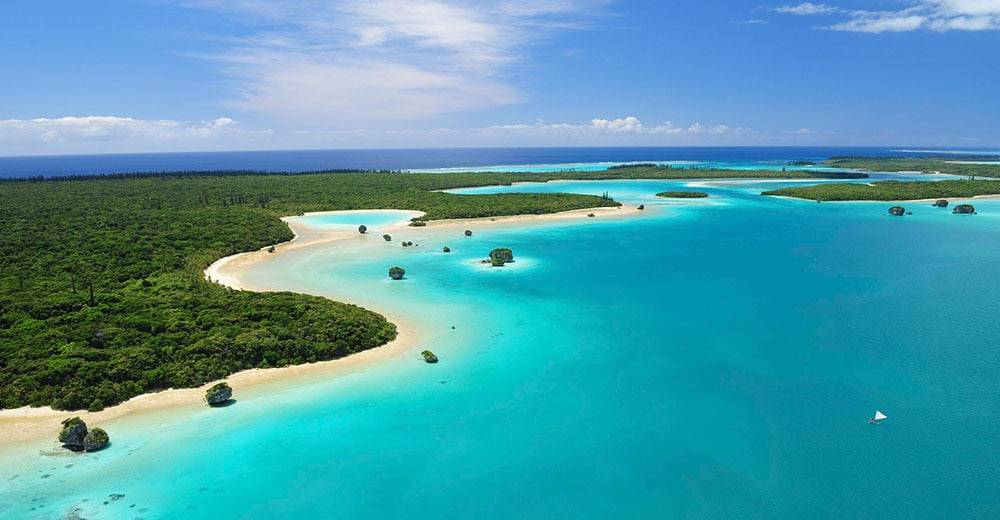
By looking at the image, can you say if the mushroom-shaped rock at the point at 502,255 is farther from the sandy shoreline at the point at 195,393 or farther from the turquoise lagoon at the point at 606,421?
the sandy shoreline at the point at 195,393

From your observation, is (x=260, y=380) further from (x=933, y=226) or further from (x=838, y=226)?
(x=933, y=226)

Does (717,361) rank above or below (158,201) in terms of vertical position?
Answer: below

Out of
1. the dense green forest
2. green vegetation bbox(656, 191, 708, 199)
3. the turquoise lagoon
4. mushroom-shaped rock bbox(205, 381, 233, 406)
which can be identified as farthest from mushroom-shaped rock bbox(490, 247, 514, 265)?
green vegetation bbox(656, 191, 708, 199)

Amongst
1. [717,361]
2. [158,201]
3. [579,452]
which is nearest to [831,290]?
[717,361]

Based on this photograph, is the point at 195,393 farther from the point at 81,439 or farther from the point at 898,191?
the point at 898,191

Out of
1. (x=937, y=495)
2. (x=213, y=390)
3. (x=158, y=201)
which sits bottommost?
(x=937, y=495)

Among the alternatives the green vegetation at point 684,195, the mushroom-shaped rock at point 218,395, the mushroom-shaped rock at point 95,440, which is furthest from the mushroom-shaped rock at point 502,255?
the green vegetation at point 684,195
